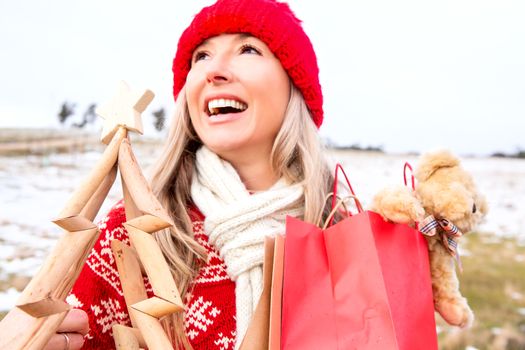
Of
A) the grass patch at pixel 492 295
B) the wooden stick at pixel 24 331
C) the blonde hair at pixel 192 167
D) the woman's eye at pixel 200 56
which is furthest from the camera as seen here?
the grass patch at pixel 492 295

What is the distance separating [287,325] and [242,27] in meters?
Answer: 0.96

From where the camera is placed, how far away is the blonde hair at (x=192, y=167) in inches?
54.1

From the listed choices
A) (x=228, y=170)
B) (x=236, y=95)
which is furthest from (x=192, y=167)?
(x=236, y=95)

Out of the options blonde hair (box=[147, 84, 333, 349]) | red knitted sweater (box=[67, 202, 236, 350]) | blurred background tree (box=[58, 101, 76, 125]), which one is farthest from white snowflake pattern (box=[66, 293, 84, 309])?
blurred background tree (box=[58, 101, 76, 125])

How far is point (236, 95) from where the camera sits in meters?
1.48

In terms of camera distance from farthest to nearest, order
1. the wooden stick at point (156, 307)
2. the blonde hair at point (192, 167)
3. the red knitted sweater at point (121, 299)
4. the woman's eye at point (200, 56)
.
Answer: the woman's eye at point (200, 56) < the blonde hair at point (192, 167) < the red knitted sweater at point (121, 299) < the wooden stick at point (156, 307)

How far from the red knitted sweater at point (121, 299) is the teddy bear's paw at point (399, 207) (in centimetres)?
49

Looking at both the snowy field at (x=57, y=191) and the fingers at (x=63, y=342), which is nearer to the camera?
the fingers at (x=63, y=342)

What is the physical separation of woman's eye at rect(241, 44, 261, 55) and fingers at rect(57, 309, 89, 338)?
0.93m

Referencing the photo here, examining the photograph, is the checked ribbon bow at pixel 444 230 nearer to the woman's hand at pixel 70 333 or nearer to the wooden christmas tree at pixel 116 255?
the wooden christmas tree at pixel 116 255

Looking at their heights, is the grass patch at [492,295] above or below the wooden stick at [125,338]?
below

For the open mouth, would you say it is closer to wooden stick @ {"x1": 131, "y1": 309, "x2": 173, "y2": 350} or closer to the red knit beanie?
the red knit beanie

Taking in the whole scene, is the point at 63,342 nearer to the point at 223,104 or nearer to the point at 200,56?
the point at 223,104

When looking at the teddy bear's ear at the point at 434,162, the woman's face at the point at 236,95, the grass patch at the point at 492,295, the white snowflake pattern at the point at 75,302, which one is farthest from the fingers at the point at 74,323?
the grass patch at the point at 492,295
